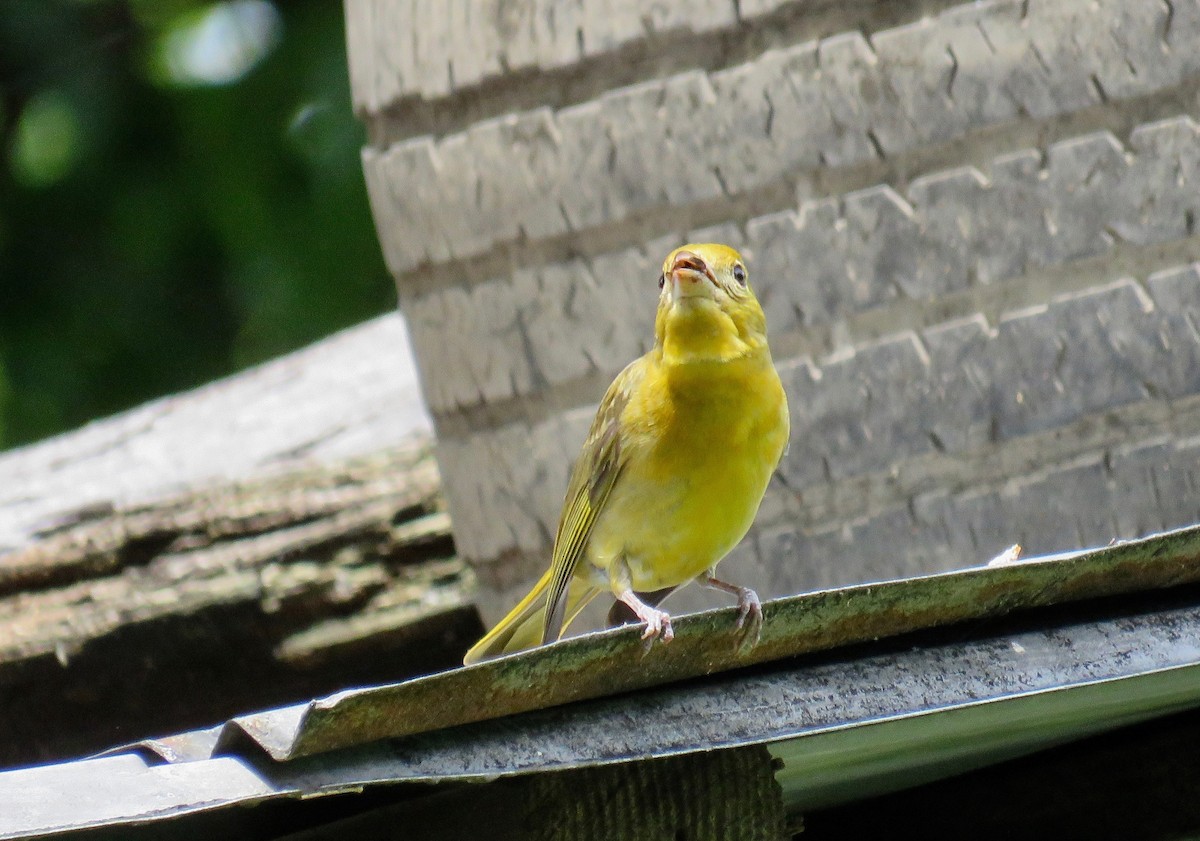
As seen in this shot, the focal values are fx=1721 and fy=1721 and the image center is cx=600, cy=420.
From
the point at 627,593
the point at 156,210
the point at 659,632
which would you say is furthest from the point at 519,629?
the point at 156,210

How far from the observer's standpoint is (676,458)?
134 inches

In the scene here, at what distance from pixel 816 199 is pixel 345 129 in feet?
13.1

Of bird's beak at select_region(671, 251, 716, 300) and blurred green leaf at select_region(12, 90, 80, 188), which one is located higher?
blurred green leaf at select_region(12, 90, 80, 188)

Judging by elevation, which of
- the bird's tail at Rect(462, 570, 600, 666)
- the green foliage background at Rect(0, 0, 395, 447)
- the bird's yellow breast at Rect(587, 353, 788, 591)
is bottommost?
the bird's tail at Rect(462, 570, 600, 666)

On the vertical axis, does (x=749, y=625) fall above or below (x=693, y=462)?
below

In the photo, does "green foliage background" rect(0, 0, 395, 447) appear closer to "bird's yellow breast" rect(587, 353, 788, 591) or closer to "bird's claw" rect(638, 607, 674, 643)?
"bird's yellow breast" rect(587, 353, 788, 591)

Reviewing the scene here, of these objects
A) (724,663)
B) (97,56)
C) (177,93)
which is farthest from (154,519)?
(97,56)

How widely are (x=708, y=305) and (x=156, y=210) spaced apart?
14.9ft

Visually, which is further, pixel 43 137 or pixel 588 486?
pixel 43 137

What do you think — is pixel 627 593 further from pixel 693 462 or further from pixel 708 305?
pixel 708 305

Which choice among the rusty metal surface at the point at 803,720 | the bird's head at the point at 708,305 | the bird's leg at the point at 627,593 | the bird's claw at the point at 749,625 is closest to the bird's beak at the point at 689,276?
the bird's head at the point at 708,305

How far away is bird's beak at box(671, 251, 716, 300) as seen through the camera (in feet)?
9.64

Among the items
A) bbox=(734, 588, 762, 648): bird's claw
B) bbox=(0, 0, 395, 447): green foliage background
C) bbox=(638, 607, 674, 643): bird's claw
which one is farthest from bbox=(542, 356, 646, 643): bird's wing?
bbox=(0, 0, 395, 447): green foliage background

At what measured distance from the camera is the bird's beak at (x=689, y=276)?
2.94 m
